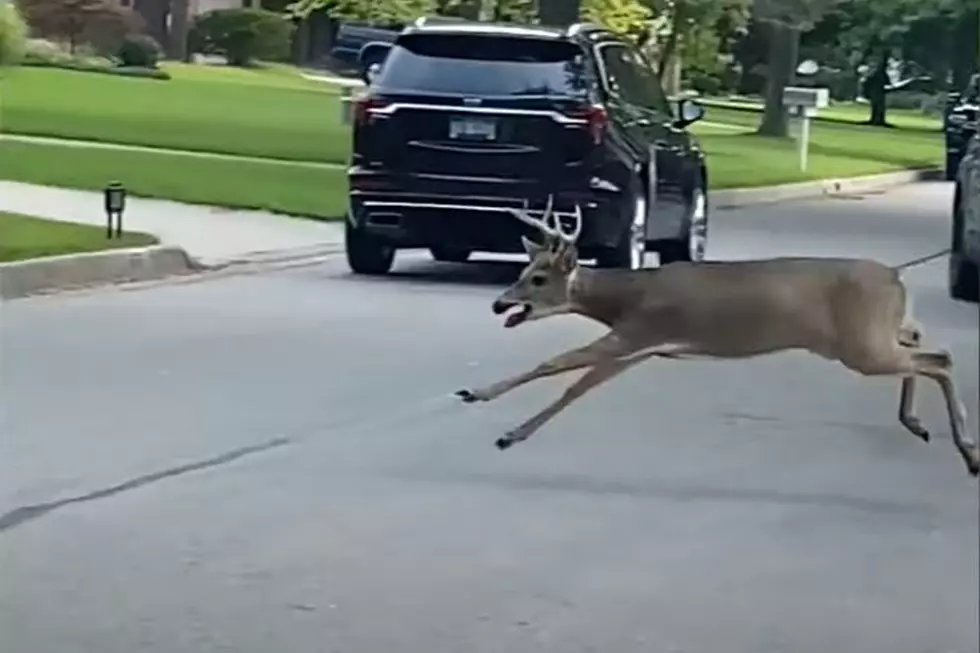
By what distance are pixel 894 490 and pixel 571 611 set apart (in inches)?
57.5

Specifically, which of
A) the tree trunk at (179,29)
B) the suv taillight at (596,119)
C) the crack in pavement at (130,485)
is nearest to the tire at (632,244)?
the suv taillight at (596,119)

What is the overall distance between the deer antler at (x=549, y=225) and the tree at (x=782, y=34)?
350 millimetres

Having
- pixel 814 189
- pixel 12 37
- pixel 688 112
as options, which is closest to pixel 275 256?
pixel 814 189

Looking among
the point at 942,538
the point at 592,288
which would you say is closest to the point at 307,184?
the point at 592,288

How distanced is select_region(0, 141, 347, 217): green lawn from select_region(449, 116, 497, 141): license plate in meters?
0.26

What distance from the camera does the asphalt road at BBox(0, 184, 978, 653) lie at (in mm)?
4980

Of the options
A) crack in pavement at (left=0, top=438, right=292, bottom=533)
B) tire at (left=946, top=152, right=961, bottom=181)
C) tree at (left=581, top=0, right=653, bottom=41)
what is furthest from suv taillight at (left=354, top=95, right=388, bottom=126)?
crack in pavement at (left=0, top=438, right=292, bottom=533)

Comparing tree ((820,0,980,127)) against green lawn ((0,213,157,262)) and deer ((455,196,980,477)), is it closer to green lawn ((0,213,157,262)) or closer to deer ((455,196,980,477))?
deer ((455,196,980,477))

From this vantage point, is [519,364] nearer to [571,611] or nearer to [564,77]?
[564,77]

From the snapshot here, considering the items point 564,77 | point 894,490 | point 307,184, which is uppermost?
point 564,77

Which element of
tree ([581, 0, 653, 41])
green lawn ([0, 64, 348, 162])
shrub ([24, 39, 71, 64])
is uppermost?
tree ([581, 0, 653, 41])

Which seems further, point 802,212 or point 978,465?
point 802,212

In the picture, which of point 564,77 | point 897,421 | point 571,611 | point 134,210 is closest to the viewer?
point 564,77

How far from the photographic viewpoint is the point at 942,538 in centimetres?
607
